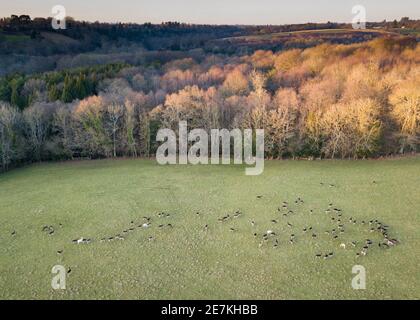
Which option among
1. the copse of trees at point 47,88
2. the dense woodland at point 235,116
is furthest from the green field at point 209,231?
the copse of trees at point 47,88

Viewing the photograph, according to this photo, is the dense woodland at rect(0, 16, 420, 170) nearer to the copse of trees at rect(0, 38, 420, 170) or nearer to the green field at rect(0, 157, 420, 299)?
the copse of trees at rect(0, 38, 420, 170)

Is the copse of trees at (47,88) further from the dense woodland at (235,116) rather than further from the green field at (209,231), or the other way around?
the green field at (209,231)

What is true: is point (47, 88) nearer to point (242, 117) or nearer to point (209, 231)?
point (242, 117)

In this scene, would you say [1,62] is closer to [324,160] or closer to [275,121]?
[275,121]

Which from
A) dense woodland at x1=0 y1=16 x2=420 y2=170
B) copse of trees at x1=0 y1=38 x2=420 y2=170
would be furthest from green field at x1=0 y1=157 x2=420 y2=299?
dense woodland at x1=0 y1=16 x2=420 y2=170

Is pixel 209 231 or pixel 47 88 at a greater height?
pixel 47 88

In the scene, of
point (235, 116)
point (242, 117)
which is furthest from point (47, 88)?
point (242, 117)

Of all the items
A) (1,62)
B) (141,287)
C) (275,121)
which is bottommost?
(141,287)
